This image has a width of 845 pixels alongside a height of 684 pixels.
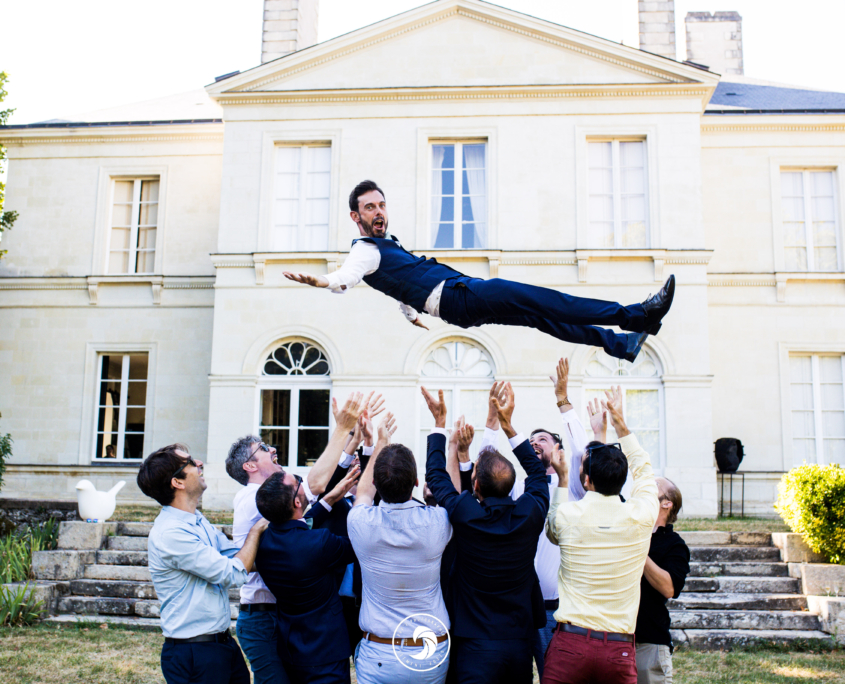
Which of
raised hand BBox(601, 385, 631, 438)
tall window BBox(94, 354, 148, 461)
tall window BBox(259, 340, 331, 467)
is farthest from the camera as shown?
tall window BBox(94, 354, 148, 461)

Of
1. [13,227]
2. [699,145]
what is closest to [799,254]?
[699,145]

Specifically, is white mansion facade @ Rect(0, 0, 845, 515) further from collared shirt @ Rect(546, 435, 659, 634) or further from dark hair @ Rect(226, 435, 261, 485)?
collared shirt @ Rect(546, 435, 659, 634)

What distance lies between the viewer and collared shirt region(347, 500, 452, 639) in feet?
12.0

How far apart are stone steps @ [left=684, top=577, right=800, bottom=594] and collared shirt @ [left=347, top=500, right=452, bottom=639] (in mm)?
5754

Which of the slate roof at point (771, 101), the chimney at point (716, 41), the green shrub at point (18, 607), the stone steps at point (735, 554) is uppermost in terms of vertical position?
the chimney at point (716, 41)

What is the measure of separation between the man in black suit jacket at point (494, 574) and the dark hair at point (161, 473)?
1346 mm

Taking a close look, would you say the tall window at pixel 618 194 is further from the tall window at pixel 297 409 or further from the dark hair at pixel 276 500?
the dark hair at pixel 276 500

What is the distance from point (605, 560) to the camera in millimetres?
3736

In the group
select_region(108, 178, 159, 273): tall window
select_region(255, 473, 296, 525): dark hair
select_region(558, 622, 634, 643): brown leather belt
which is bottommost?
select_region(558, 622, 634, 643): brown leather belt

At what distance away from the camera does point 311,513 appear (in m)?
4.19

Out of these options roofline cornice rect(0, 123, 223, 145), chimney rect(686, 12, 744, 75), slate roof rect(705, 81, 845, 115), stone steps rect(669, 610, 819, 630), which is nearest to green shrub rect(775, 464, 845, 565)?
stone steps rect(669, 610, 819, 630)

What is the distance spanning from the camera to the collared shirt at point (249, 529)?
412 cm

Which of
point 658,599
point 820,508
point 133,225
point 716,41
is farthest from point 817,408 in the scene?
point 133,225

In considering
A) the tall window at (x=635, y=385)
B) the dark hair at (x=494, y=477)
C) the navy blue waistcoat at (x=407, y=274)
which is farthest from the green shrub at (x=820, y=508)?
the dark hair at (x=494, y=477)
